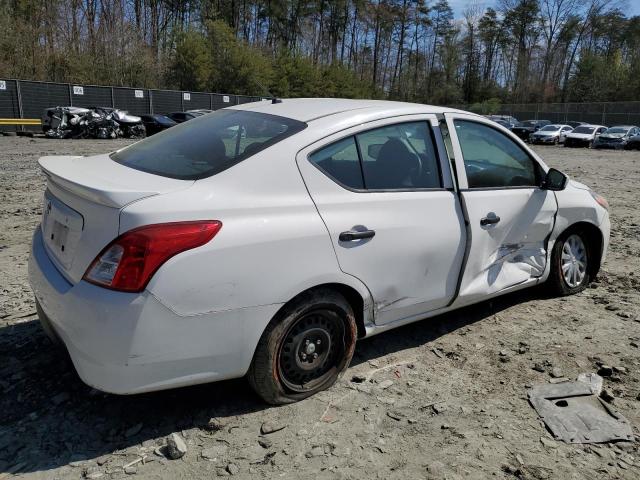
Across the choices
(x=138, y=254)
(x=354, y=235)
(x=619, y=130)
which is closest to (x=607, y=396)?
(x=354, y=235)

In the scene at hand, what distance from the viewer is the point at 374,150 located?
3273 millimetres

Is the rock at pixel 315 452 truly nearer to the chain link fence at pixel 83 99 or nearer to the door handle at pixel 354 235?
the door handle at pixel 354 235

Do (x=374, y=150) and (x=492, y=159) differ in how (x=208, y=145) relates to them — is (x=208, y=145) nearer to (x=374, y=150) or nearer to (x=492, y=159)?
(x=374, y=150)

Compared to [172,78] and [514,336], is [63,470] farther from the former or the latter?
[172,78]

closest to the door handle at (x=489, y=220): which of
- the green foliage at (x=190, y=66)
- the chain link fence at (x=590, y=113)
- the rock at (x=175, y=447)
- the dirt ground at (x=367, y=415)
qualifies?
the dirt ground at (x=367, y=415)

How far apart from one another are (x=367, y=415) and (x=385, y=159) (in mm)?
1505

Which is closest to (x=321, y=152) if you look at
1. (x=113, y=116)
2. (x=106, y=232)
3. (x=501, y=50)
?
(x=106, y=232)

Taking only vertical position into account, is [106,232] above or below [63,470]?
above

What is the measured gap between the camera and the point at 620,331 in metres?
4.12

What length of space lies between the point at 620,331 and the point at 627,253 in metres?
2.64

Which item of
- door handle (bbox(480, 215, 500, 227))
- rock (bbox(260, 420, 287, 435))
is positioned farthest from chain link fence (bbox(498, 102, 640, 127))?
rock (bbox(260, 420, 287, 435))

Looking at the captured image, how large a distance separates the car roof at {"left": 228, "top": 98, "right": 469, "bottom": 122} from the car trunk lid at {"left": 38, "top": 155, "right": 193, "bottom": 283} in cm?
93

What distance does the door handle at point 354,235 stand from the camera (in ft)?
9.53

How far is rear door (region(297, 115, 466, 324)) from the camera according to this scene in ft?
9.68
